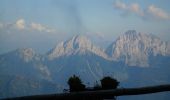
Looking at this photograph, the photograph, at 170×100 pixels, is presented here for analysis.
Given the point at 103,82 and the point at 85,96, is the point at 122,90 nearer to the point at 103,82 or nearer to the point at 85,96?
the point at 85,96

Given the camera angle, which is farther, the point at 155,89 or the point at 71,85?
the point at 71,85

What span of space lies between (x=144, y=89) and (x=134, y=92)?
0.86 feet

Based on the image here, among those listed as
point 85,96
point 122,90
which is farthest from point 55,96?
point 122,90

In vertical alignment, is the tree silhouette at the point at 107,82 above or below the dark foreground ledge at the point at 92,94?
above

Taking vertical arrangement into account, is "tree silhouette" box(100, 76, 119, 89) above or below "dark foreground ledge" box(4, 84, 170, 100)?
above

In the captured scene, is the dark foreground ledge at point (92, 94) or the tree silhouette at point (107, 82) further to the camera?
the tree silhouette at point (107, 82)

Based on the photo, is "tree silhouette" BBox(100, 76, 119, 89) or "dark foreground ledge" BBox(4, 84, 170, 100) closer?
"dark foreground ledge" BBox(4, 84, 170, 100)

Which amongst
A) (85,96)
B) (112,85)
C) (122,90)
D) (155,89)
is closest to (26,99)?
(85,96)

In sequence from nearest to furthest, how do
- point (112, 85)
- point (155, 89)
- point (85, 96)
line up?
point (85, 96), point (155, 89), point (112, 85)

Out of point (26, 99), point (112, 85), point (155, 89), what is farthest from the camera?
point (112, 85)

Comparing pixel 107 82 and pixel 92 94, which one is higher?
pixel 107 82

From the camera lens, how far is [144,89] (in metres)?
7.84

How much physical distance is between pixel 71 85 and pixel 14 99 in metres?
25.2

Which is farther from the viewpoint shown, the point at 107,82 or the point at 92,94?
the point at 107,82
